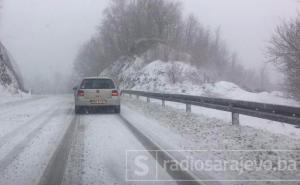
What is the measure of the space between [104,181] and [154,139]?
14.2ft

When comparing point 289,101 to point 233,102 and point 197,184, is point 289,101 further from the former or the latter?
point 197,184

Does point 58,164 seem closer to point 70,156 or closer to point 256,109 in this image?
point 70,156

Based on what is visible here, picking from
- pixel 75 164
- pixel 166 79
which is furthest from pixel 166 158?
pixel 166 79

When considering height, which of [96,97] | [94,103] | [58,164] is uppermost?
[96,97]

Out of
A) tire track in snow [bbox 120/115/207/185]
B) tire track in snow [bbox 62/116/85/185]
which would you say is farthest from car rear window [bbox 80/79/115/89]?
tire track in snow [bbox 62/116/85/185]

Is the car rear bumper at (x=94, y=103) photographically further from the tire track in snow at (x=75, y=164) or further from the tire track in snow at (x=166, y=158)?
the tire track in snow at (x=75, y=164)

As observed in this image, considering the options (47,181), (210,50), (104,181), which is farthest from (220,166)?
(210,50)

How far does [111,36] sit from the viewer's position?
87.3 m

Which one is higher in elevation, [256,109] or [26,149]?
[256,109]

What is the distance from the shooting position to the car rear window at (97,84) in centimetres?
1955

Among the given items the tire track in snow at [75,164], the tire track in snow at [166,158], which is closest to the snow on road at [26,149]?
the tire track in snow at [75,164]

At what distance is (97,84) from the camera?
19641mm

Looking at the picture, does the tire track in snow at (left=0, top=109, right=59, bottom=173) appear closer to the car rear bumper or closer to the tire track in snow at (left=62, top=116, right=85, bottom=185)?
the tire track in snow at (left=62, top=116, right=85, bottom=185)

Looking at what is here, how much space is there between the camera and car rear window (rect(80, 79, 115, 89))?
19547mm
